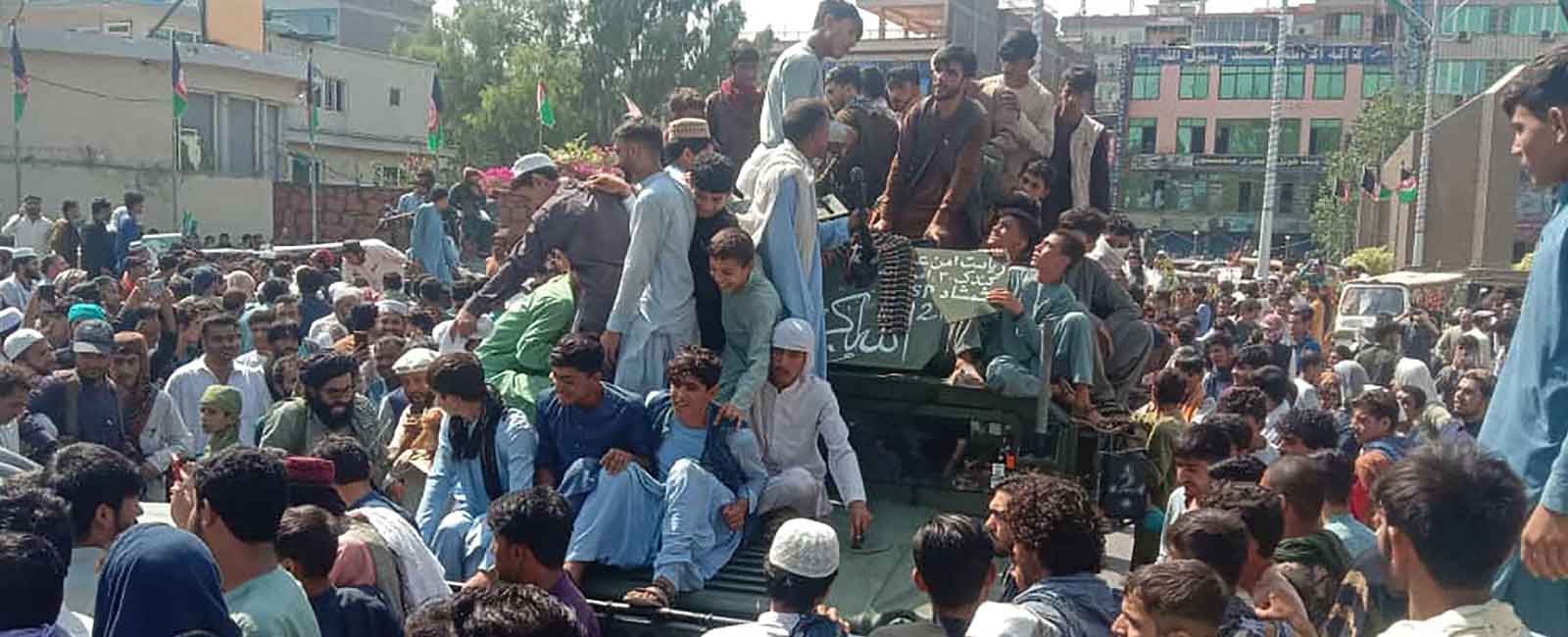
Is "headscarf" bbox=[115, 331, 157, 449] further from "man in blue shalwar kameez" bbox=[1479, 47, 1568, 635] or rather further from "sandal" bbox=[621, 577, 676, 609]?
"man in blue shalwar kameez" bbox=[1479, 47, 1568, 635]

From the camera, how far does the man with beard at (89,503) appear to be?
4.17 metres

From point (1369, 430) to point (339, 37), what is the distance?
5222cm

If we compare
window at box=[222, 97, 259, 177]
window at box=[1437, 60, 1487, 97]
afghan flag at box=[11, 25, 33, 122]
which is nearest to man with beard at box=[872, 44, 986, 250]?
afghan flag at box=[11, 25, 33, 122]

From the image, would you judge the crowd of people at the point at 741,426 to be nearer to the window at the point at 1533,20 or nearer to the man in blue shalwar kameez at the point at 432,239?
the man in blue shalwar kameez at the point at 432,239

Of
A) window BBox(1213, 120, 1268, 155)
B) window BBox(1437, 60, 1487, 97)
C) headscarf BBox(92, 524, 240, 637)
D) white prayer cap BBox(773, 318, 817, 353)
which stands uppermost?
window BBox(1437, 60, 1487, 97)

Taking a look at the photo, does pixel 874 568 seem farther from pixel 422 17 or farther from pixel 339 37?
pixel 422 17

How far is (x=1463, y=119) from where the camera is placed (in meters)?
41.3

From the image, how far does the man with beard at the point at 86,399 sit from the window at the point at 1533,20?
60.1 metres

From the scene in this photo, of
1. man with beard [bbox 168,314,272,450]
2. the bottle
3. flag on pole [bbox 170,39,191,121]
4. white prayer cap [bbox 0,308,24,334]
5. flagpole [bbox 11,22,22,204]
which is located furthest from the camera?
flag on pole [bbox 170,39,191,121]

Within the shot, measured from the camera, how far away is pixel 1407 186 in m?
37.8

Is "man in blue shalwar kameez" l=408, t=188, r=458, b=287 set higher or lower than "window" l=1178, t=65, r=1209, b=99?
lower

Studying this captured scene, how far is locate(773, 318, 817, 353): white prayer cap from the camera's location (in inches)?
249

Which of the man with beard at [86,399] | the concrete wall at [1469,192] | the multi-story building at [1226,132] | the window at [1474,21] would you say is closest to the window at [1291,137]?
the multi-story building at [1226,132]

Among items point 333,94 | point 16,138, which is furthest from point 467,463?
point 333,94
